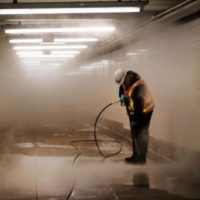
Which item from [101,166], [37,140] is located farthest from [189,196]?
[37,140]

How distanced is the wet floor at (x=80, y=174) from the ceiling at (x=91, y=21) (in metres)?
3.08

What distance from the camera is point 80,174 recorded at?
26.0ft

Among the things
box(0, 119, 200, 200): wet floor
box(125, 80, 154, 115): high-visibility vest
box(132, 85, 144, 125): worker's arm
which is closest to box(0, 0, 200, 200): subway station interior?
box(0, 119, 200, 200): wet floor

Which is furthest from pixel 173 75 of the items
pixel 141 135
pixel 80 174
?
pixel 80 174

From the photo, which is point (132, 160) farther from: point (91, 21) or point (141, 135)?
point (91, 21)

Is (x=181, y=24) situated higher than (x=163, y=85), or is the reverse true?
(x=181, y=24)

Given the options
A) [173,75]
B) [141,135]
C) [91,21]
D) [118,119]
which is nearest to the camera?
[141,135]

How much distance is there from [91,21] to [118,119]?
5.42m

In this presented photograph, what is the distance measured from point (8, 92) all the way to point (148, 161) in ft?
67.8

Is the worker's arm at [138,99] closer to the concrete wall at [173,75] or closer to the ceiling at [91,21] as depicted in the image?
the concrete wall at [173,75]

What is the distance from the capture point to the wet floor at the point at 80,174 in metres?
6.49

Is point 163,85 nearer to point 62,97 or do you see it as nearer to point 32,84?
point 62,97

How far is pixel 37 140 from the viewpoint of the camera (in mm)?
12977

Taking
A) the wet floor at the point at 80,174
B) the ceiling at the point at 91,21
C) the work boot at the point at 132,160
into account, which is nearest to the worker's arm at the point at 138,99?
the work boot at the point at 132,160
